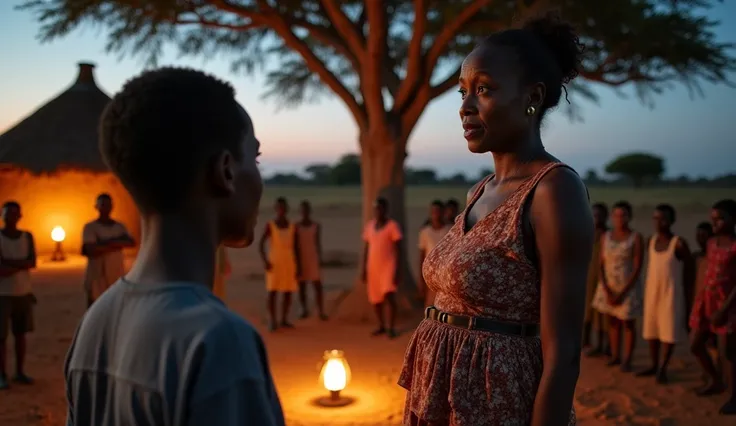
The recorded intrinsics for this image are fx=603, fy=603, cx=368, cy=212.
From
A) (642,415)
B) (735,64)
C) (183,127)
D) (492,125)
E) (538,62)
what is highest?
(735,64)

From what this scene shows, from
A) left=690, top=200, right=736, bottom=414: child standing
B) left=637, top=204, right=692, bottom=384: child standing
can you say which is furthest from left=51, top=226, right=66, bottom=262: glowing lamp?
left=690, top=200, right=736, bottom=414: child standing

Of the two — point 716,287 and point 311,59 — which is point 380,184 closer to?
point 311,59

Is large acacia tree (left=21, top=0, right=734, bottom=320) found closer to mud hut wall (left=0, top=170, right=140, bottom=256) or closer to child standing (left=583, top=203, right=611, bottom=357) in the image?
child standing (left=583, top=203, right=611, bottom=357)

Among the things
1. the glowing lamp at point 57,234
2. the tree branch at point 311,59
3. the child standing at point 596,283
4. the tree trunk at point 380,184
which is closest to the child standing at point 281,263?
the tree trunk at point 380,184

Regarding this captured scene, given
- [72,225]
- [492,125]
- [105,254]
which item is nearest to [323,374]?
[105,254]

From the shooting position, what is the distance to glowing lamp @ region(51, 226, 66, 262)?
1391 cm

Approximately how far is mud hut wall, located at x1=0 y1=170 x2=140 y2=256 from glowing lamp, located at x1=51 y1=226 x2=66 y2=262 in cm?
28

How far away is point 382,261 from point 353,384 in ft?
7.27

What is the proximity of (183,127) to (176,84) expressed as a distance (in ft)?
0.24

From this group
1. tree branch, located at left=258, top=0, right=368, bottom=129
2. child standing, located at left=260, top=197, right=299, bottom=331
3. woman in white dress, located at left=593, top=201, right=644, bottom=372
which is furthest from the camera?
tree branch, located at left=258, top=0, right=368, bottom=129

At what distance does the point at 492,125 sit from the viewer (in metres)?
1.70

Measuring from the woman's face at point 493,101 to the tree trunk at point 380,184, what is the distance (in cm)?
675

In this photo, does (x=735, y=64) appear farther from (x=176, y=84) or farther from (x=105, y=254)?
(x=176, y=84)

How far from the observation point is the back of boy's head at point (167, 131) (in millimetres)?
952
